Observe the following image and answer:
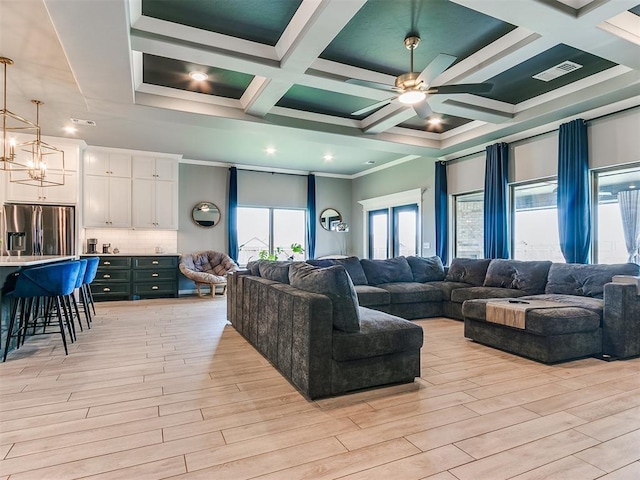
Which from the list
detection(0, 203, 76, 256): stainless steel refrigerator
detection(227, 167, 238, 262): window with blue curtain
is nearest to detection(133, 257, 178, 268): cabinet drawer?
detection(0, 203, 76, 256): stainless steel refrigerator

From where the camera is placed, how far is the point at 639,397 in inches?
105

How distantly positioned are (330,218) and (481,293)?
546cm

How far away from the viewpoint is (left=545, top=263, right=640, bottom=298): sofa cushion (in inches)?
165

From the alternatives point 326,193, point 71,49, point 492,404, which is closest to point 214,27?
point 71,49

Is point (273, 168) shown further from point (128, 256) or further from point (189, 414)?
point (189, 414)

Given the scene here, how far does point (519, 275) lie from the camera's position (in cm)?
518

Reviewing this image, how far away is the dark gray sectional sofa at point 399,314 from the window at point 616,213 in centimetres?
67

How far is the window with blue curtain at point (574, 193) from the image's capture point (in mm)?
4918

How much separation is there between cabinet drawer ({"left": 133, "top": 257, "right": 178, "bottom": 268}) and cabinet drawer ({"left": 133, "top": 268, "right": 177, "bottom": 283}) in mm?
83

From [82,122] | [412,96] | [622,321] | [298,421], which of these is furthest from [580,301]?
[82,122]

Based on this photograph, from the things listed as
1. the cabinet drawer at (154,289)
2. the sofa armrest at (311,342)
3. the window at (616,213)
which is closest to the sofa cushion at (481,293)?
the window at (616,213)

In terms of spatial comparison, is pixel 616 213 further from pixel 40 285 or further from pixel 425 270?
pixel 40 285

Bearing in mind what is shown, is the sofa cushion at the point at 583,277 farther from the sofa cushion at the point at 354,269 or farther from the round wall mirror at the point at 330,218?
the round wall mirror at the point at 330,218

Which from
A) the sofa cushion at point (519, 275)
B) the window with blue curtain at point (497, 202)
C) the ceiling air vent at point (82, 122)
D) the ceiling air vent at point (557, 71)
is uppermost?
the ceiling air vent at point (557, 71)
